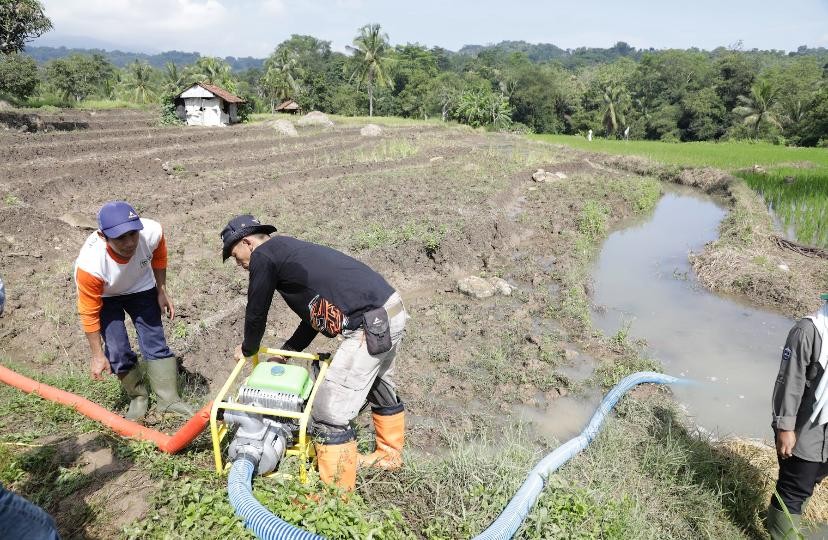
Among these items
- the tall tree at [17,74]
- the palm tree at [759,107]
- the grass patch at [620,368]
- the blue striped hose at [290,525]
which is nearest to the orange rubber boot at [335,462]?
the blue striped hose at [290,525]

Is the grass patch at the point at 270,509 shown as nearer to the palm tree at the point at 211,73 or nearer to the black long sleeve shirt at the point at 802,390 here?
the black long sleeve shirt at the point at 802,390

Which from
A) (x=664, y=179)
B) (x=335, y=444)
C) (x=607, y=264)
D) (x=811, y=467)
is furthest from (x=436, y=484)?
(x=664, y=179)

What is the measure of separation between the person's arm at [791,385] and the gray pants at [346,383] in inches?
79.4

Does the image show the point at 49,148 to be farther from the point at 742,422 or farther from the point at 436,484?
the point at 742,422

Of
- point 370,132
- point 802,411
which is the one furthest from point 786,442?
point 370,132

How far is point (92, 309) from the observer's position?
119 inches

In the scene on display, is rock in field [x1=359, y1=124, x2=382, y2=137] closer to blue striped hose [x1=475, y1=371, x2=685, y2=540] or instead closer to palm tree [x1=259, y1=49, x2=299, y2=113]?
palm tree [x1=259, y1=49, x2=299, y2=113]

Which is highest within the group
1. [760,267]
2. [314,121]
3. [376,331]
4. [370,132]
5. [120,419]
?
[314,121]

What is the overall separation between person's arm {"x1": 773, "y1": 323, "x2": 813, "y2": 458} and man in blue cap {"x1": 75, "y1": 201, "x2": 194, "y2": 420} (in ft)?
11.8

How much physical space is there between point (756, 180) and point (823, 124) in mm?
19900

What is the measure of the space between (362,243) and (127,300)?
4.78 m

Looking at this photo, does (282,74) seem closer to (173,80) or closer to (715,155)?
(173,80)

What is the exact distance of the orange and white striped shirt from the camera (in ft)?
9.64

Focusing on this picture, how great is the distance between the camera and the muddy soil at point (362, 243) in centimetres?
488
